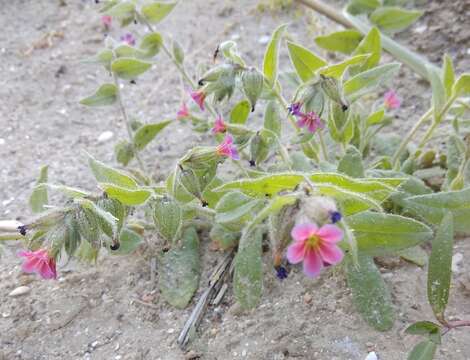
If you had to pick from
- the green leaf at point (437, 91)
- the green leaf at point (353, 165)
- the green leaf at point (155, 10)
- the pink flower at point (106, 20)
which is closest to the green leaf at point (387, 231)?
the green leaf at point (353, 165)

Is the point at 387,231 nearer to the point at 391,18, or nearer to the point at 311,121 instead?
the point at 311,121

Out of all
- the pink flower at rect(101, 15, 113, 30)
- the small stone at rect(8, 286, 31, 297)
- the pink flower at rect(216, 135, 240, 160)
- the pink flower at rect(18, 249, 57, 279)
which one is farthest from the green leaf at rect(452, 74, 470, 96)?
the pink flower at rect(101, 15, 113, 30)

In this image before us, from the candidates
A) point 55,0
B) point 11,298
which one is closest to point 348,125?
point 11,298

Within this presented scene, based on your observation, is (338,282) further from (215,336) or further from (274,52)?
(274,52)

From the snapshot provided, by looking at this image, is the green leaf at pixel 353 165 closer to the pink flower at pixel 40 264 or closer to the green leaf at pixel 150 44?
the pink flower at pixel 40 264

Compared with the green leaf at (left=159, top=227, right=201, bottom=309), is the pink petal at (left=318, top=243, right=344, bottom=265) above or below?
above

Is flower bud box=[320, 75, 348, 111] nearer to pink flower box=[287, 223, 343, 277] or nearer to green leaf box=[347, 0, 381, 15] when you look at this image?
pink flower box=[287, 223, 343, 277]
